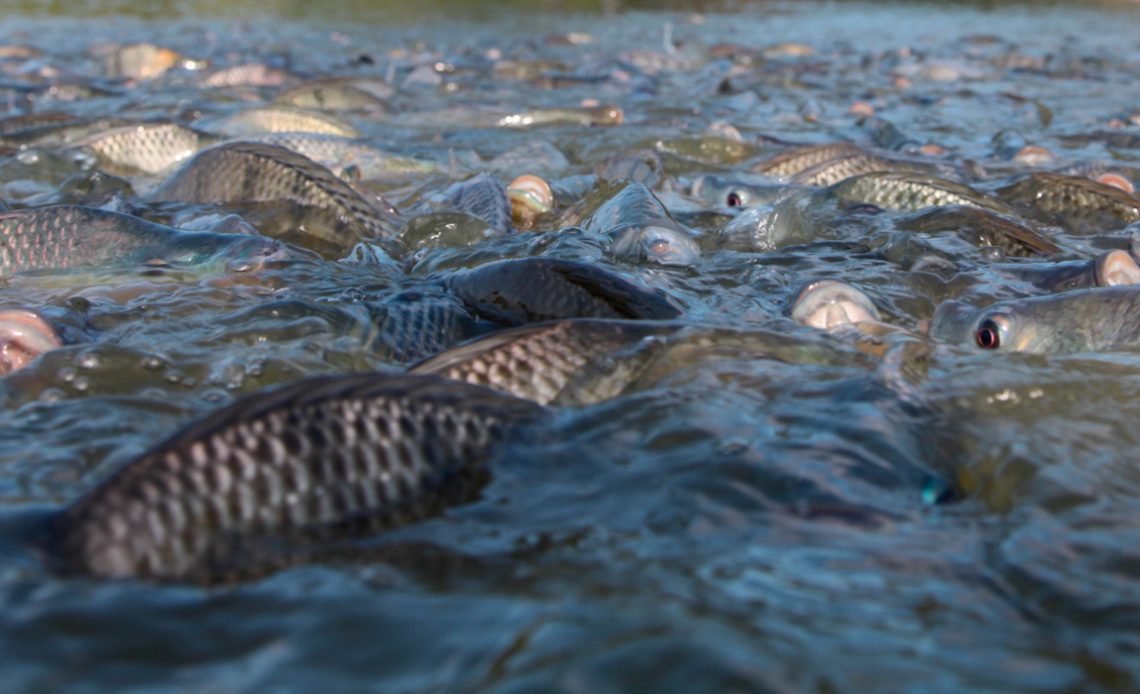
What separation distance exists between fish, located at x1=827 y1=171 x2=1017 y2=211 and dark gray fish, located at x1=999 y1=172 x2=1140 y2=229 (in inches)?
8.5

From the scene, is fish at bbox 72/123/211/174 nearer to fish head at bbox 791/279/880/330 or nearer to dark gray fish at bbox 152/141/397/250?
dark gray fish at bbox 152/141/397/250

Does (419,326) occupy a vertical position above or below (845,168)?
below

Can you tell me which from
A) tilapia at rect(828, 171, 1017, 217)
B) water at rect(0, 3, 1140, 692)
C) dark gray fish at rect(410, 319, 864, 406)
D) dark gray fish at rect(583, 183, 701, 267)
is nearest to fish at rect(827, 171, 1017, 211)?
tilapia at rect(828, 171, 1017, 217)

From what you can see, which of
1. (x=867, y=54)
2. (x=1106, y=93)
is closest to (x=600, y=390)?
(x=1106, y=93)

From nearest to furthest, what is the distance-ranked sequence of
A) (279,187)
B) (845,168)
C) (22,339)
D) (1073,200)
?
1. (22,339)
2. (279,187)
3. (1073,200)
4. (845,168)

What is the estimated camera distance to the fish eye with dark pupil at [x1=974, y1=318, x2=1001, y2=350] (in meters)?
3.04

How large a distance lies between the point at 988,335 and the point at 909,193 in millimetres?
1858

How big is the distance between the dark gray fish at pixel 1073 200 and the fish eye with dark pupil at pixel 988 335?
205 centimetres

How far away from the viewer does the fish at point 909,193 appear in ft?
15.5

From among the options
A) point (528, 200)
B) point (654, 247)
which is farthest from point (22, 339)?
point (528, 200)

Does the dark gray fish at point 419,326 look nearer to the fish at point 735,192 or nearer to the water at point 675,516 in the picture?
the water at point 675,516

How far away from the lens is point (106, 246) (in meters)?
3.83

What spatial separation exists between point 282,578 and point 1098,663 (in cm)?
Result: 129

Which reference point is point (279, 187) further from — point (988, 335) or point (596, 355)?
point (988, 335)
